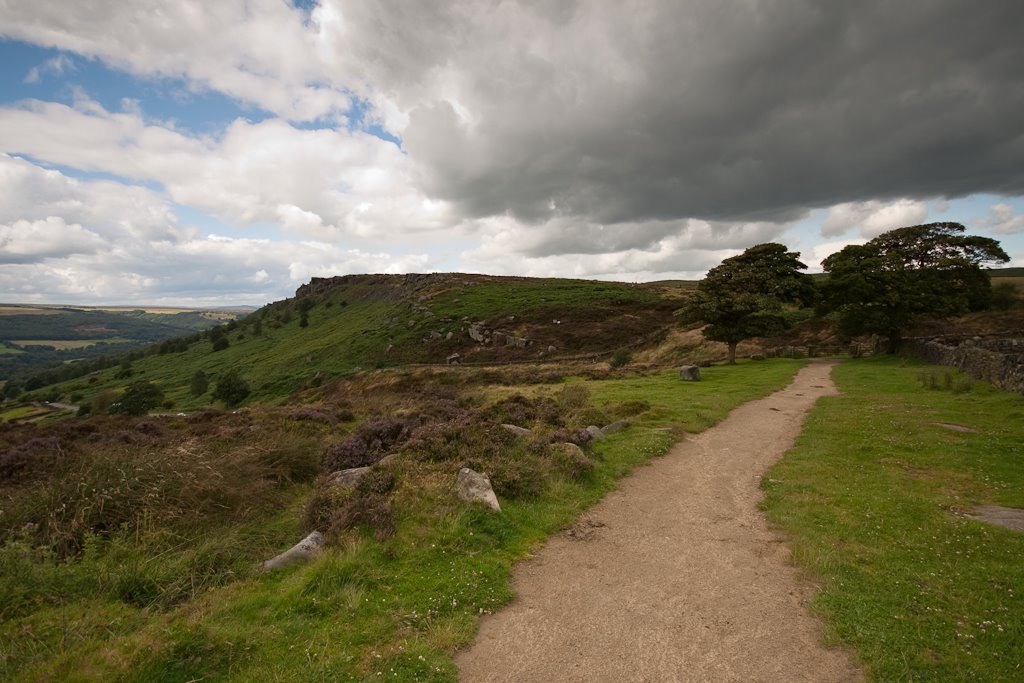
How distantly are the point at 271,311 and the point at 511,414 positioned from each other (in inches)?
5900

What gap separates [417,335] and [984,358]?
65178 mm

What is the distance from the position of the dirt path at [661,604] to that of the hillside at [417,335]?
160ft

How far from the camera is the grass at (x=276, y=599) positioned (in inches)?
223

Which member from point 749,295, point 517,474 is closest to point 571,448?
point 517,474

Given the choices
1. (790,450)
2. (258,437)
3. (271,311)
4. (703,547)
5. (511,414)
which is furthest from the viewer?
(271,311)

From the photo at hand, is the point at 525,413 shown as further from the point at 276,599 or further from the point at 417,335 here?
the point at 417,335

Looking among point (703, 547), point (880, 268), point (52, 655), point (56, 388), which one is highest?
point (880, 268)

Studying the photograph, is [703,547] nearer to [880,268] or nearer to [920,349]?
[920,349]

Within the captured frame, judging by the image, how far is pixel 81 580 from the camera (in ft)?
24.3

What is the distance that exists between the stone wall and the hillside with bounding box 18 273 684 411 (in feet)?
97.1

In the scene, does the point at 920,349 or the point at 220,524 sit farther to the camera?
the point at 920,349

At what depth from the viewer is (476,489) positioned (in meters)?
10.7

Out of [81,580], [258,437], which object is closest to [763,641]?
[81,580]

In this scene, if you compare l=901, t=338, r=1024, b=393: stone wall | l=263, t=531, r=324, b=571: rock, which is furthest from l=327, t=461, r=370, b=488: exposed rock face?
l=901, t=338, r=1024, b=393: stone wall
